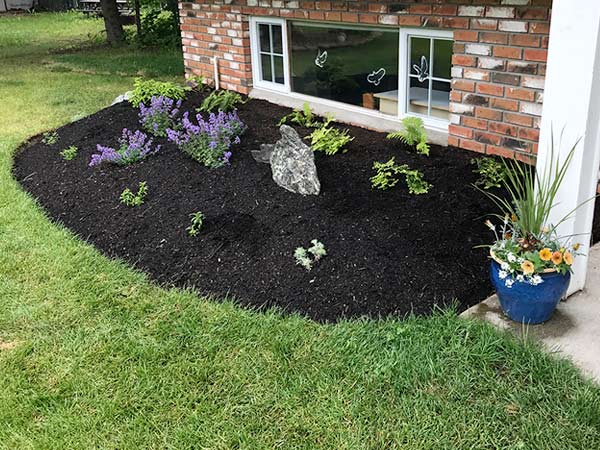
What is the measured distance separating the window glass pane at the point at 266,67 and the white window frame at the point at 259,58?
0.11 feet

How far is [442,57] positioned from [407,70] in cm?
38

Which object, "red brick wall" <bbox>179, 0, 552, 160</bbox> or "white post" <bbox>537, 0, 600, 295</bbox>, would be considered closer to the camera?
"white post" <bbox>537, 0, 600, 295</bbox>

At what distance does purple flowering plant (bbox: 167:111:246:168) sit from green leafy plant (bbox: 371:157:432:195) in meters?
1.22

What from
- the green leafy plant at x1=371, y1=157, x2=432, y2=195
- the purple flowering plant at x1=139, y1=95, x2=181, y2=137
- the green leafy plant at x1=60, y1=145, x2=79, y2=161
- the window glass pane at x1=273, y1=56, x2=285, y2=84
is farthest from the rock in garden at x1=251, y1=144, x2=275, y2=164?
the window glass pane at x1=273, y1=56, x2=285, y2=84

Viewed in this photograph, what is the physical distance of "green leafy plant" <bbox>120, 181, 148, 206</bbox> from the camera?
4.42 m

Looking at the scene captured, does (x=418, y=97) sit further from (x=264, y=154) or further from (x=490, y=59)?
(x=264, y=154)

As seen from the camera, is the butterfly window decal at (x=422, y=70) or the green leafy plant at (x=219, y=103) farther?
the green leafy plant at (x=219, y=103)

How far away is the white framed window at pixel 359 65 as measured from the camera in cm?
483

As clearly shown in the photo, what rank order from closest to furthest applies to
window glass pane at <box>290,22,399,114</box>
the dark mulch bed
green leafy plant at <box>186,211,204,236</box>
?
1. the dark mulch bed
2. green leafy plant at <box>186,211,204,236</box>
3. window glass pane at <box>290,22,399,114</box>

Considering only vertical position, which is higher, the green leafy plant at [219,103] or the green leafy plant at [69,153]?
the green leafy plant at [219,103]

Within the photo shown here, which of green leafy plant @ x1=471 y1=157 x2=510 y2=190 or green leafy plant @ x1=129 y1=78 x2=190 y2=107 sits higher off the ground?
green leafy plant @ x1=129 y1=78 x2=190 y2=107

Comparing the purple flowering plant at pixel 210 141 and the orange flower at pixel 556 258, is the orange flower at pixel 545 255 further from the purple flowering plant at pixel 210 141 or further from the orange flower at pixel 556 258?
the purple flowering plant at pixel 210 141

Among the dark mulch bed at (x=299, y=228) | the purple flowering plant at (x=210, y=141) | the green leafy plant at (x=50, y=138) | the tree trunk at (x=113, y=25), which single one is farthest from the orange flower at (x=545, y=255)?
the tree trunk at (x=113, y=25)

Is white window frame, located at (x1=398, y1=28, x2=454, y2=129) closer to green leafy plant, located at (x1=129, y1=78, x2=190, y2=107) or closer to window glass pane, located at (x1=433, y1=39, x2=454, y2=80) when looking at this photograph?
window glass pane, located at (x1=433, y1=39, x2=454, y2=80)
